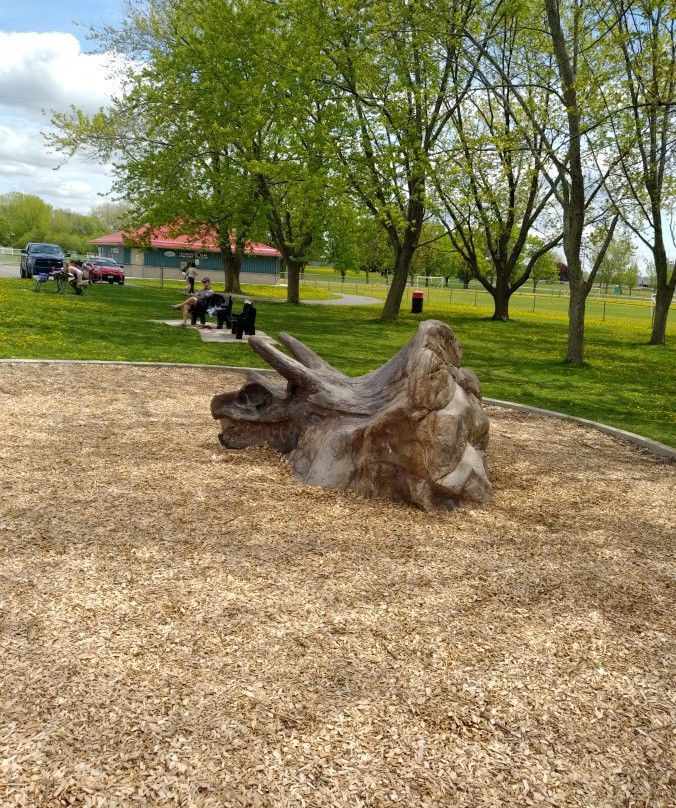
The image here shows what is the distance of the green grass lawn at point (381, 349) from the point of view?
40.0 ft

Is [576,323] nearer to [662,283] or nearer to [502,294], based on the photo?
[662,283]

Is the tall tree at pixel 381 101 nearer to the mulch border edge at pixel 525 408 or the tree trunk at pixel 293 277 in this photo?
the tree trunk at pixel 293 277

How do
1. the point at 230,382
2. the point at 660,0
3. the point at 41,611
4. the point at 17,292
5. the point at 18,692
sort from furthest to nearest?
the point at 17,292 → the point at 660,0 → the point at 230,382 → the point at 41,611 → the point at 18,692

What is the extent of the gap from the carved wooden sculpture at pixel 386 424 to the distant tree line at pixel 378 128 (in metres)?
10.2

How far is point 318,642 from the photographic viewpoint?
11.9 feet

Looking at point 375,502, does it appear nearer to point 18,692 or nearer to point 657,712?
point 657,712

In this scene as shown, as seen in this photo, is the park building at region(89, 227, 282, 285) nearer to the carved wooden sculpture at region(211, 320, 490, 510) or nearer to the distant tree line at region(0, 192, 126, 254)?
the distant tree line at region(0, 192, 126, 254)

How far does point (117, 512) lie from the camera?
525 cm

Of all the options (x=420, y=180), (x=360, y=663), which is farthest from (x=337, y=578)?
(x=420, y=180)

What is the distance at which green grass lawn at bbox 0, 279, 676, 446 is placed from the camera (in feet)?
40.0

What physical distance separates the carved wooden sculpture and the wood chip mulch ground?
23 centimetres

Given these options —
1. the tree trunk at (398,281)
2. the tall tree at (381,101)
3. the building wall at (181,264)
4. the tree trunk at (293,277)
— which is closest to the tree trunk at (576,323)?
the tall tree at (381,101)

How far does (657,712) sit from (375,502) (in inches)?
115

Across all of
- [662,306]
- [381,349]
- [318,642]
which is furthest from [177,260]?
[318,642]
